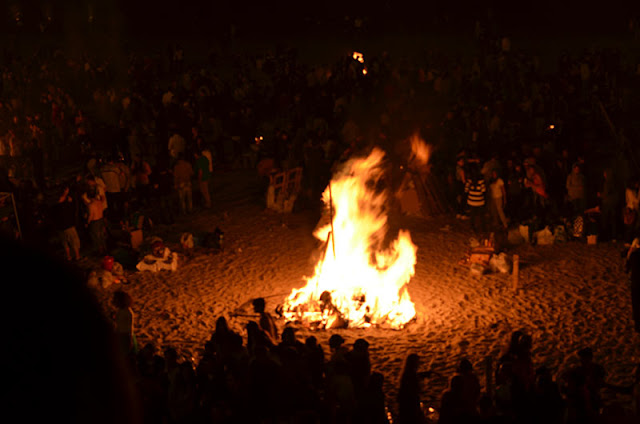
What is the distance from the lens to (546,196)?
1546cm

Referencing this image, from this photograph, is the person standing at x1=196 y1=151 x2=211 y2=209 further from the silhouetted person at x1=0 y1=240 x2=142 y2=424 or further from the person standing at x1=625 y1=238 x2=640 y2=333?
the silhouetted person at x1=0 y1=240 x2=142 y2=424

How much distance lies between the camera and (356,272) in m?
12.9

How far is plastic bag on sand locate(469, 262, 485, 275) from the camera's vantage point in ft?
44.4

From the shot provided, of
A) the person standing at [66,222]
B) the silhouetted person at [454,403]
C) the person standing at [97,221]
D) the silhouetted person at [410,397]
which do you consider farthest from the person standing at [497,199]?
the person standing at [66,222]

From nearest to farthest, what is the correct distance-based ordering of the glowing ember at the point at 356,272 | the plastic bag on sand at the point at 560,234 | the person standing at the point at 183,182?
the glowing ember at the point at 356,272
the plastic bag on sand at the point at 560,234
the person standing at the point at 183,182

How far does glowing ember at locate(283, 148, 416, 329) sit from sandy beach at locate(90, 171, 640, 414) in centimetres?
34

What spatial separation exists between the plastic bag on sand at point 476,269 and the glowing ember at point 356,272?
3.88 ft

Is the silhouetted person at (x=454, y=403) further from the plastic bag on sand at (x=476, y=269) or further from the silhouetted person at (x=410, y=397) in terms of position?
the plastic bag on sand at (x=476, y=269)

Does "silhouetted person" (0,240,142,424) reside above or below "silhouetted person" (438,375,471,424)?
above

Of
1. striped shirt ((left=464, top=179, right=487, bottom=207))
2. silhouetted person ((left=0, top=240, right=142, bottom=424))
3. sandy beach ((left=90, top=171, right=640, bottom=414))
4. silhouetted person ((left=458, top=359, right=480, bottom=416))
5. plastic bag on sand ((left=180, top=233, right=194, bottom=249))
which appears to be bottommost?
sandy beach ((left=90, top=171, right=640, bottom=414))

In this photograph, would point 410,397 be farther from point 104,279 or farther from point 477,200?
point 477,200

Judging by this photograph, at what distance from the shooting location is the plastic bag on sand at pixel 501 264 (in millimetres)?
13570

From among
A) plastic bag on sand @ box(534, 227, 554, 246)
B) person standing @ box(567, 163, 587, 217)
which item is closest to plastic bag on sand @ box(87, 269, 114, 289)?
plastic bag on sand @ box(534, 227, 554, 246)

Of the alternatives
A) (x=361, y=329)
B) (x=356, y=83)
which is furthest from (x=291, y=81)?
(x=361, y=329)
